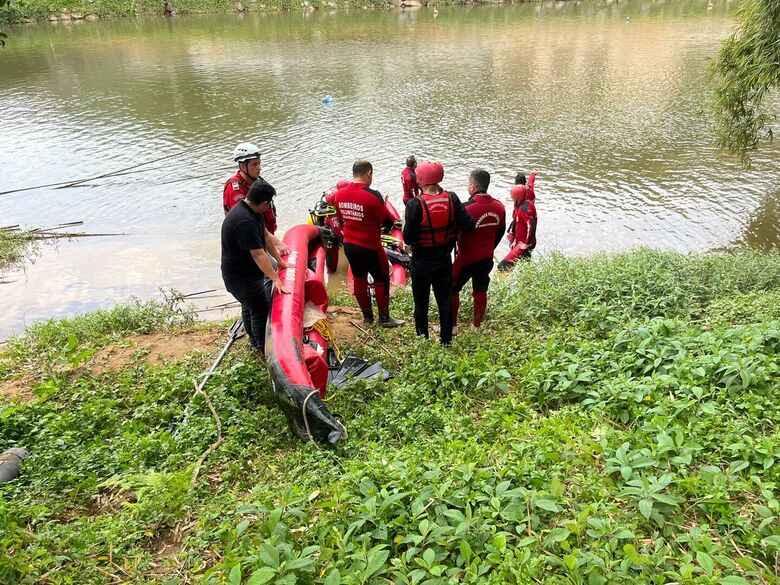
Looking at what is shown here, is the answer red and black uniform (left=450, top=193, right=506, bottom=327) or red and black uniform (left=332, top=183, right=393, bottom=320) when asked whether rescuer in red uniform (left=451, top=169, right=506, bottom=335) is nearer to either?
red and black uniform (left=450, top=193, right=506, bottom=327)

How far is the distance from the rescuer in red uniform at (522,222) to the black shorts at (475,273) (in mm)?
3228

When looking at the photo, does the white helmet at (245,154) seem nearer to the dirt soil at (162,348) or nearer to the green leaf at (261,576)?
the dirt soil at (162,348)

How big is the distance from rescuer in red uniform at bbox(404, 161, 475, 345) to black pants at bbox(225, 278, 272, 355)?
4.63ft

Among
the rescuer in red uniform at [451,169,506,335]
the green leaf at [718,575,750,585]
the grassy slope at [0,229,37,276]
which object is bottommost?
the grassy slope at [0,229,37,276]

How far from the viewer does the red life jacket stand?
4.69 meters

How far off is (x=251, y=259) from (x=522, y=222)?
5.21 meters

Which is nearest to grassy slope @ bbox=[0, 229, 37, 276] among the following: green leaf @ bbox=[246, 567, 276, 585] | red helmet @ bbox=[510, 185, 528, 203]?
red helmet @ bbox=[510, 185, 528, 203]

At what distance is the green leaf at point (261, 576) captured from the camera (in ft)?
7.43

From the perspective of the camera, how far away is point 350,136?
626 inches

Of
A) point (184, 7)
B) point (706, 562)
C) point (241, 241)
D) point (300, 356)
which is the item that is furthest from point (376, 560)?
point (184, 7)

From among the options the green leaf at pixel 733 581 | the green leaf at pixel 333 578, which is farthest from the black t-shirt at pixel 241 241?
the green leaf at pixel 733 581

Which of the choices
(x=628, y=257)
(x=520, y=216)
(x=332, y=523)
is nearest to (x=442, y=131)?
(x=520, y=216)

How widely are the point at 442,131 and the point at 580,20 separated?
24534mm

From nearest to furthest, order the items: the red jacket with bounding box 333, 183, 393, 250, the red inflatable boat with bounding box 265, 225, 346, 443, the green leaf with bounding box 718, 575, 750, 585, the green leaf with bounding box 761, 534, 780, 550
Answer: the green leaf with bounding box 718, 575, 750, 585 → the green leaf with bounding box 761, 534, 780, 550 → the red inflatable boat with bounding box 265, 225, 346, 443 → the red jacket with bounding box 333, 183, 393, 250
